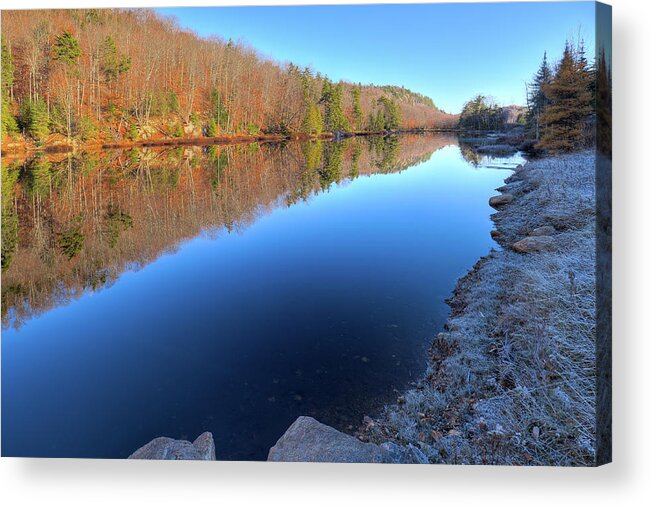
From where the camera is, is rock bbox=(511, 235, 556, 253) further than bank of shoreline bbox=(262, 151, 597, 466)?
Yes

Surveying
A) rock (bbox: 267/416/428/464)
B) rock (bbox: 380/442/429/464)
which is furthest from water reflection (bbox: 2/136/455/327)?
rock (bbox: 380/442/429/464)

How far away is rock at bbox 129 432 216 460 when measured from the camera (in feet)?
9.54

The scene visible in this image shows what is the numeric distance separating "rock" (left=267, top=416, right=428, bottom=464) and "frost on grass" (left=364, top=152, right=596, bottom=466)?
0.10m

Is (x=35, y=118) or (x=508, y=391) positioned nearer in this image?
(x=508, y=391)

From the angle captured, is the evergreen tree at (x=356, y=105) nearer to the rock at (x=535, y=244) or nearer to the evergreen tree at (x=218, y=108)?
the evergreen tree at (x=218, y=108)

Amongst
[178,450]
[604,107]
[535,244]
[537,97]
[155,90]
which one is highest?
[155,90]

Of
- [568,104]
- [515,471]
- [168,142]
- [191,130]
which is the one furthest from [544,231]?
[168,142]

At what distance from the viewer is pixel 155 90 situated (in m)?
4.33

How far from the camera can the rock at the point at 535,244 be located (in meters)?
4.82

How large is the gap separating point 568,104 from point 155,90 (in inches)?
143

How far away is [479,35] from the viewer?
3.55 metres

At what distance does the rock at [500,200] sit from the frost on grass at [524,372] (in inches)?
122

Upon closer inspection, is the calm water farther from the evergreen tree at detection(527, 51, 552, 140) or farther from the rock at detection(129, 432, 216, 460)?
the evergreen tree at detection(527, 51, 552, 140)

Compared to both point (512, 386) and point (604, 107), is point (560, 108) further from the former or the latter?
point (512, 386)
